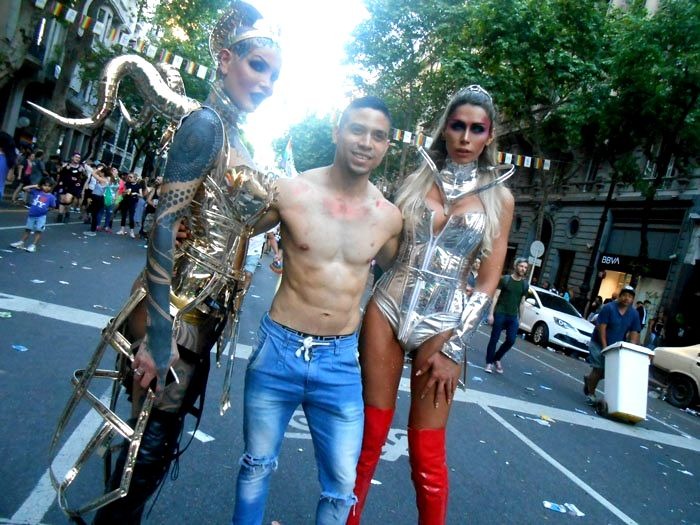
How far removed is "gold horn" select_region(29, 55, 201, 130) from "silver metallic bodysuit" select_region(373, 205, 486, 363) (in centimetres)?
111

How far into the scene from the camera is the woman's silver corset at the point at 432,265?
8.93 ft

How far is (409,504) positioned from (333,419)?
168 centimetres

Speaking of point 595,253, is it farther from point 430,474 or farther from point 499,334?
point 430,474

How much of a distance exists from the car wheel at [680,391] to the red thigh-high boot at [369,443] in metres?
10.8

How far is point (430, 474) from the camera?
2.63m

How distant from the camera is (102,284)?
8.96 meters

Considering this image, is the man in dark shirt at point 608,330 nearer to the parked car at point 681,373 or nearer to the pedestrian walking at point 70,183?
the parked car at point 681,373

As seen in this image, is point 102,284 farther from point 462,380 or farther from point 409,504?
point 462,380

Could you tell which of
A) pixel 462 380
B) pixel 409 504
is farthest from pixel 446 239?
pixel 409 504

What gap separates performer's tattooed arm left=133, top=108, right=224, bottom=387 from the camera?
208cm

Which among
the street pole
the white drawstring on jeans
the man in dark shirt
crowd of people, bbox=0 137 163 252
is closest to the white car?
the man in dark shirt

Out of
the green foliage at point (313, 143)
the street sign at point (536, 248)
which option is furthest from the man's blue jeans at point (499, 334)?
the green foliage at point (313, 143)

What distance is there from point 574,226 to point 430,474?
2866 cm

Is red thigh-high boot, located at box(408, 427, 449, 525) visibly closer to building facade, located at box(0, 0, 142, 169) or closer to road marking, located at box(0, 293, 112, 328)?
road marking, located at box(0, 293, 112, 328)
